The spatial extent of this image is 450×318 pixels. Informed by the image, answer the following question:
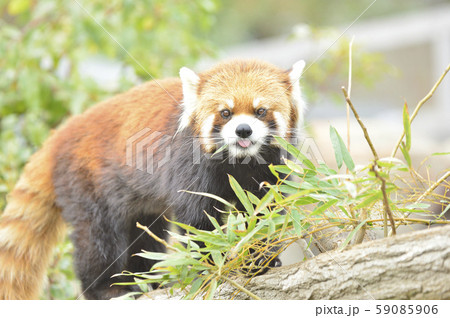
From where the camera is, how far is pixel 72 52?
12.9ft

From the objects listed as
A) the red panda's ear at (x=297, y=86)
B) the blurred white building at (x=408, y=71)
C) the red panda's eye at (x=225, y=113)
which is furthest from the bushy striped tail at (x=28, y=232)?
the blurred white building at (x=408, y=71)

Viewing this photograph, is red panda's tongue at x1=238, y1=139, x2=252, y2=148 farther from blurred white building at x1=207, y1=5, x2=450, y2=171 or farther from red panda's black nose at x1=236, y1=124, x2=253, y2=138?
blurred white building at x1=207, y1=5, x2=450, y2=171

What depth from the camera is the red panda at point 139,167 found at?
6.08 ft

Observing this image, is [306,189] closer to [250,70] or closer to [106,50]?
[250,70]

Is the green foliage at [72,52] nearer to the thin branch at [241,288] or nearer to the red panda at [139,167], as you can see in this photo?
the red panda at [139,167]

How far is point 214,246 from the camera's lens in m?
1.54

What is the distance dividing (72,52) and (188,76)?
7.58ft

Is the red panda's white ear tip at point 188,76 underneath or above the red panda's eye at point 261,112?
above

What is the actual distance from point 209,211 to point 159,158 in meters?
0.30

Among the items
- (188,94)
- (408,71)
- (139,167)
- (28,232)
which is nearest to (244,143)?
(188,94)

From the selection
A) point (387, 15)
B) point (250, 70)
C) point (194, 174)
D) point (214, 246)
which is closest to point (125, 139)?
point (194, 174)

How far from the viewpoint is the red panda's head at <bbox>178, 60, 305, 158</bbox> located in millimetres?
1780

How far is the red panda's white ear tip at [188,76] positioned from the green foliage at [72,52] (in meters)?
1.49

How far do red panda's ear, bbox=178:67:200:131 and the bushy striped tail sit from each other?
81cm
